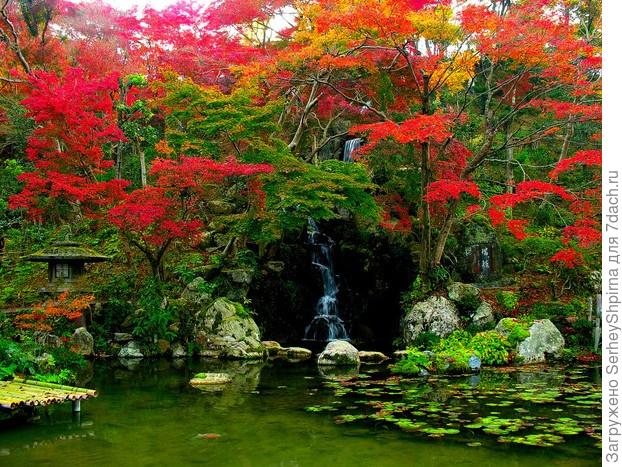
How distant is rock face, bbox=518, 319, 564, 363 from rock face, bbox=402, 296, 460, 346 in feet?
6.07

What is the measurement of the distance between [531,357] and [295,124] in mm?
12314

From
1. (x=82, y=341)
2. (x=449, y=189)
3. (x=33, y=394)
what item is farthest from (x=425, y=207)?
(x=33, y=394)

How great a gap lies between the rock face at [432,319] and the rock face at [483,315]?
424 millimetres

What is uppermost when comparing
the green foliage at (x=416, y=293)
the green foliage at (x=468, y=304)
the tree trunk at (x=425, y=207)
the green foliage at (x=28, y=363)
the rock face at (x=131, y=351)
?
the tree trunk at (x=425, y=207)

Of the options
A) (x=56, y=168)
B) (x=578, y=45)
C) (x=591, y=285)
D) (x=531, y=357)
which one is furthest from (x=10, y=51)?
(x=591, y=285)

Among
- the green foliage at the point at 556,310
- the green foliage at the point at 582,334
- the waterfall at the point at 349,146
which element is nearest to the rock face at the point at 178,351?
the green foliage at the point at 556,310

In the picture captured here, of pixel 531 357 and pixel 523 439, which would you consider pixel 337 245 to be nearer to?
pixel 531 357

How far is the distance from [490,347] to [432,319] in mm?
1871

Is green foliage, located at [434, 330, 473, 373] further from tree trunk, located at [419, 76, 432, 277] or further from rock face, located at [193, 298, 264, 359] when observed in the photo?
rock face, located at [193, 298, 264, 359]

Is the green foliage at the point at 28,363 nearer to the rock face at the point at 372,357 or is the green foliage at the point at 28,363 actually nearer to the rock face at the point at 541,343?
the rock face at the point at 372,357

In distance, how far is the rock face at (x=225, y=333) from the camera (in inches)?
551

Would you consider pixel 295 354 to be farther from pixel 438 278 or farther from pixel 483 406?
pixel 483 406

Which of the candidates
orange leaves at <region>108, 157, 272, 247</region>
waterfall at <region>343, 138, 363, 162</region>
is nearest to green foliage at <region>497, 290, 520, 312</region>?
orange leaves at <region>108, 157, 272, 247</region>

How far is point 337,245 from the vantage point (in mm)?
18312
